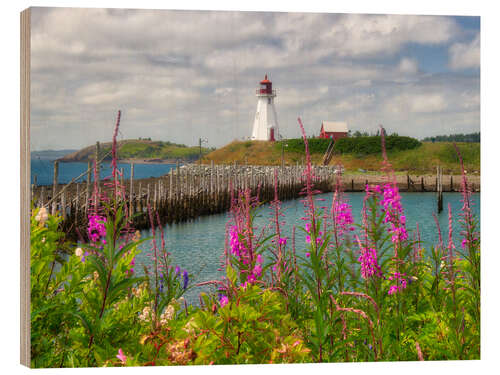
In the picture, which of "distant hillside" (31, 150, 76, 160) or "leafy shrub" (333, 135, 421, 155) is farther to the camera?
"leafy shrub" (333, 135, 421, 155)

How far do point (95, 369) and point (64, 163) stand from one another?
205 centimetres

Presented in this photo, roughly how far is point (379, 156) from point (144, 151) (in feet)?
8.52

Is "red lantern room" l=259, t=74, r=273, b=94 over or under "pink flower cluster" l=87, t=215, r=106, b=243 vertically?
over

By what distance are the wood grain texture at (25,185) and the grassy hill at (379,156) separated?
7.56 ft

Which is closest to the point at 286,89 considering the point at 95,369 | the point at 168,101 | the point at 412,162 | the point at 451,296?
the point at 168,101

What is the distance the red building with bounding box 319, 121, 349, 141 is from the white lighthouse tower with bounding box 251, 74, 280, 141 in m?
0.61

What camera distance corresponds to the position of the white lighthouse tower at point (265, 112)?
4.70m

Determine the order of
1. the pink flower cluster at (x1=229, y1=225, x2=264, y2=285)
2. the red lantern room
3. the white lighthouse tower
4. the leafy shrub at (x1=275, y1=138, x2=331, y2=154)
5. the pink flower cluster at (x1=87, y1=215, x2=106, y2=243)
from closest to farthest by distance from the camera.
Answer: the pink flower cluster at (x1=229, y1=225, x2=264, y2=285)
the pink flower cluster at (x1=87, y1=215, x2=106, y2=243)
the white lighthouse tower
the red lantern room
the leafy shrub at (x1=275, y1=138, x2=331, y2=154)

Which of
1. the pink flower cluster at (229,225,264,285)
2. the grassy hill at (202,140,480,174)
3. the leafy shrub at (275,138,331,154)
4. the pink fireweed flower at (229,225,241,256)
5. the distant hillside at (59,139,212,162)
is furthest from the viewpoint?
the leafy shrub at (275,138,331,154)

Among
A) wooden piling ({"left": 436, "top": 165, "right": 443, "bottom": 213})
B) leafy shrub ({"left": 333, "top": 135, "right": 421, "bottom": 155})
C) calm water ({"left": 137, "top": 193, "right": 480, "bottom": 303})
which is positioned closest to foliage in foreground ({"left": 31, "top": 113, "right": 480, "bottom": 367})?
calm water ({"left": 137, "top": 193, "right": 480, "bottom": 303})

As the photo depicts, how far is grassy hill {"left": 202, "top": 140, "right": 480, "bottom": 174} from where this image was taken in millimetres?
4598

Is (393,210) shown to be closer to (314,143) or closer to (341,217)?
(341,217)

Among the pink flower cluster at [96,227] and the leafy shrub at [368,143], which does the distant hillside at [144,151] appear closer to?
the pink flower cluster at [96,227]

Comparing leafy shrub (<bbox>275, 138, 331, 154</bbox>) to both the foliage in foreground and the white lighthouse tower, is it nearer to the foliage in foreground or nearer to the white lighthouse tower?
the white lighthouse tower
